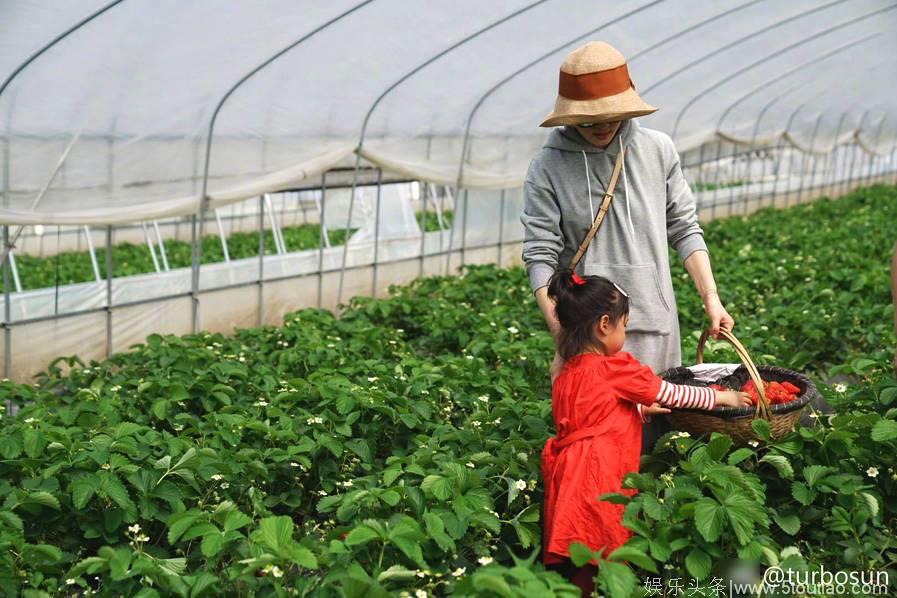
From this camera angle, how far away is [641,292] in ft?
11.2

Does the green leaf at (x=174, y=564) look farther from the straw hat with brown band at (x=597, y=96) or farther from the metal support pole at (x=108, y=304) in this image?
the metal support pole at (x=108, y=304)

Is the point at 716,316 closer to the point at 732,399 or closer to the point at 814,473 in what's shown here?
the point at 732,399

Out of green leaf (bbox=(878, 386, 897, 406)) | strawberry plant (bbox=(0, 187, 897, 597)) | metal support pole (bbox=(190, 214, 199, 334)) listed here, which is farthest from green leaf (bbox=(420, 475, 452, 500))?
metal support pole (bbox=(190, 214, 199, 334))

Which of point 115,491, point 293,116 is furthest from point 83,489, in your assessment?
point 293,116

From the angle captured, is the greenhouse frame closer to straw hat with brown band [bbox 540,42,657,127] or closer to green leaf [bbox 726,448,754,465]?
straw hat with brown band [bbox 540,42,657,127]

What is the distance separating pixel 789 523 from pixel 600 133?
1370 mm

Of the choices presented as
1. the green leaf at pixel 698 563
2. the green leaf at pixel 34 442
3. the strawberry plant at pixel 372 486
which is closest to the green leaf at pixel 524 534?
the strawberry plant at pixel 372 486

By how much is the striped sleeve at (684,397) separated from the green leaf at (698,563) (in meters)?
0.46

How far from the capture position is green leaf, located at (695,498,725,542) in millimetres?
2801

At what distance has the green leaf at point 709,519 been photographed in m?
2.80

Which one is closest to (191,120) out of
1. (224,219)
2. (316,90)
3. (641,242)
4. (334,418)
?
(316,90)

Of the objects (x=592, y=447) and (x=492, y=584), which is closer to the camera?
(x=492, y=584)

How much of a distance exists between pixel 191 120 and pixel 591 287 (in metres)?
4.76

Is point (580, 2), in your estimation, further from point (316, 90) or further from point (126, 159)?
point (126, 159)
